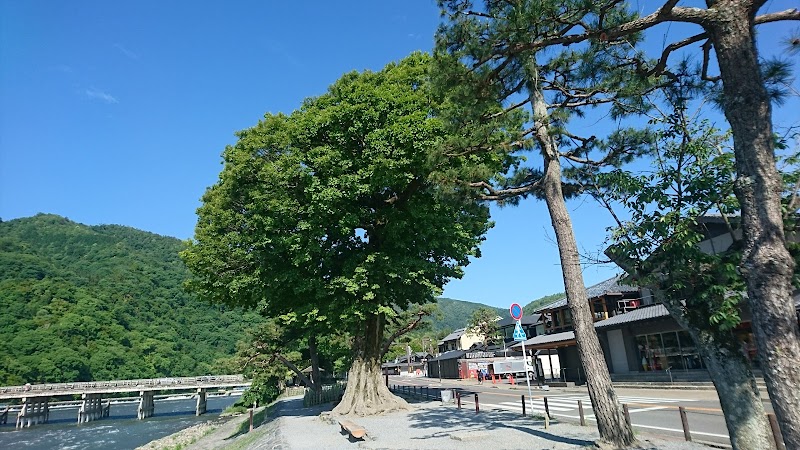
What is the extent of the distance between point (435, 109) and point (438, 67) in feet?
26.7

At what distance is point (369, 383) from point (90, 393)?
57.1 meters

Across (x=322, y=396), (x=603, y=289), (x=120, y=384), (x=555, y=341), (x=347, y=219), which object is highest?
(x=347, y=219)

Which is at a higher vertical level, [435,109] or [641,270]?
[435,109]

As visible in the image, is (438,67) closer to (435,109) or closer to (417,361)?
(435,109)

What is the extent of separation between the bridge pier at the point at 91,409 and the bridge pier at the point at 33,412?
452 centimetres

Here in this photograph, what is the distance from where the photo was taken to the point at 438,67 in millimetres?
9484

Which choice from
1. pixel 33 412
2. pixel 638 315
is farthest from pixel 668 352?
pixel 33 412

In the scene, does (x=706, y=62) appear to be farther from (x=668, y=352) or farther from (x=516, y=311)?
(x=668, y=352)

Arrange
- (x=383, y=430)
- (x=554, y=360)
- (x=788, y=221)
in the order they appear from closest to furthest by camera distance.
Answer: (x=788, y=221)
(x=383, y=430)
(x=554, y=360)

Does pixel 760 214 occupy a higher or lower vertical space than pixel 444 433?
higher

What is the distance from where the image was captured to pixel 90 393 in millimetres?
59000

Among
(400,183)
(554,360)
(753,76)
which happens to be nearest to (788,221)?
(753,76)

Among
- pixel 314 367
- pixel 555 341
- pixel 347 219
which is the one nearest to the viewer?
pixel 347 219

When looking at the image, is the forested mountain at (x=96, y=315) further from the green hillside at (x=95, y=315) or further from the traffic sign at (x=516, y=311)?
the traffic sign at (x=516, y=311)
